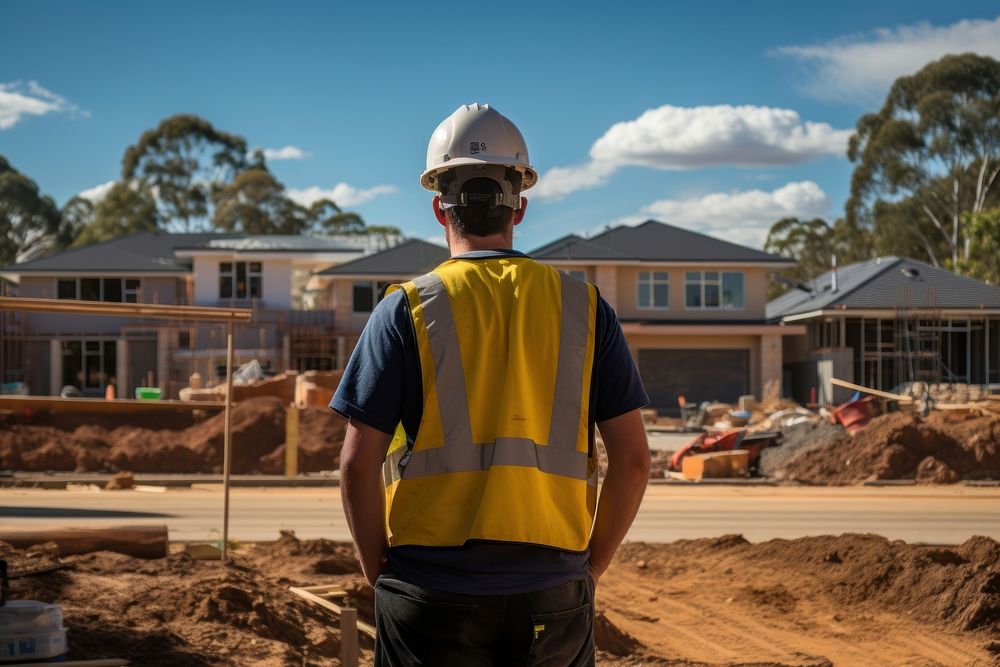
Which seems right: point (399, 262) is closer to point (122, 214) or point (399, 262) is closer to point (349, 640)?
point (122, 214)

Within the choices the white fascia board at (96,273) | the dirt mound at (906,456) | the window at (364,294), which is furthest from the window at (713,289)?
the dirt mound at (906,456)

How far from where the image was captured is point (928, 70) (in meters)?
65.4

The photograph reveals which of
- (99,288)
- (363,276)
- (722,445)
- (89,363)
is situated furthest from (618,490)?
(99,288)

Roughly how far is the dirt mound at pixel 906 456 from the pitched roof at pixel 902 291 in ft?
70.8

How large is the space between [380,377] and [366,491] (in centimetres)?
30

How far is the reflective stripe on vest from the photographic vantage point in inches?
110

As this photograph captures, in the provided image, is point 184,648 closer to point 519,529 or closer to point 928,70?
point 519,529

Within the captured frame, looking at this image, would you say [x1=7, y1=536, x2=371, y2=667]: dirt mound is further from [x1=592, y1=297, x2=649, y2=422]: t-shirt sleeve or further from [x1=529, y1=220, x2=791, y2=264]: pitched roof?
[x1=529, y1=220, x2=791, y2=264]: pitched roof

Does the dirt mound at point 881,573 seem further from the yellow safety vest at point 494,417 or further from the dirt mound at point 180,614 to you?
the yellow safety vest at point 494,417

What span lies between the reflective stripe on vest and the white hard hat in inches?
15.6

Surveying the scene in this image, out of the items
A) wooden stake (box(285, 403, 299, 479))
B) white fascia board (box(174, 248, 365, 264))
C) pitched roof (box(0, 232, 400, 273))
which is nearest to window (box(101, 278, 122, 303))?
pitched roof (box(0, 232, 400, 273))

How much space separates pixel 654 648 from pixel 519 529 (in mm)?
5899

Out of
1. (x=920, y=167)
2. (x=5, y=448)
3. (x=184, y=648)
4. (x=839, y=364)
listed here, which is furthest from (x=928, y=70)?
(x=184, y=648)

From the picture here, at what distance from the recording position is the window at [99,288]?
50.6 m
